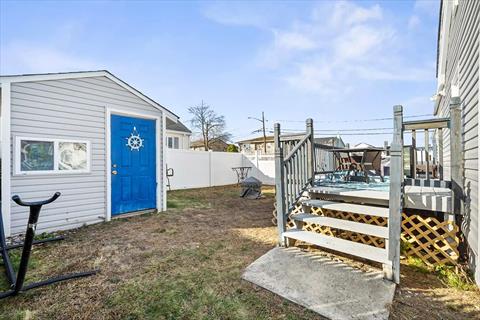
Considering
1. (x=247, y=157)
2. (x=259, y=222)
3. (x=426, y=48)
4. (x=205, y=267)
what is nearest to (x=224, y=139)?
(x=247, y=157)

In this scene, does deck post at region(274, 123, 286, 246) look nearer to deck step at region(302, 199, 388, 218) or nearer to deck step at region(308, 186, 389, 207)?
deck step at region(302, 199, 388, 218)

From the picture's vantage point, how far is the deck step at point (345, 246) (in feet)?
7.69

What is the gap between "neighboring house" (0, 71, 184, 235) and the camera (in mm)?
3580

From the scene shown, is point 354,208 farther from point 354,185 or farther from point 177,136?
point 177,136

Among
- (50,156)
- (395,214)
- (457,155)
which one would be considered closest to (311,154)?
(395,214)

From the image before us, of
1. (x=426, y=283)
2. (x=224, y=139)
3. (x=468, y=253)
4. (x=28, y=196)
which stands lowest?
(x=426, y=283)

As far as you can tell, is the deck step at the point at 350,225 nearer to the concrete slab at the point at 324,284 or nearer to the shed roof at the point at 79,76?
the concrete slab at the point at 324,284

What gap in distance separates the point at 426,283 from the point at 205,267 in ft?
7.93

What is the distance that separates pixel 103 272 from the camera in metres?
2.56

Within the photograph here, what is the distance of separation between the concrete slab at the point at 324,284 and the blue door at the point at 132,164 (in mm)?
3672

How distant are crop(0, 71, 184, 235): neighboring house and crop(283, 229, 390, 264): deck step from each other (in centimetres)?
383

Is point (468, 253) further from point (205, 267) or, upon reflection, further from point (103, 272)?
point (103, 272)

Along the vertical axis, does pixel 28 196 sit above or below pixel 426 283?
above

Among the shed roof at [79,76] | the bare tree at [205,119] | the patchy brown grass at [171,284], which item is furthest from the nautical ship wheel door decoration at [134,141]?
the bare tree at [205,119]
